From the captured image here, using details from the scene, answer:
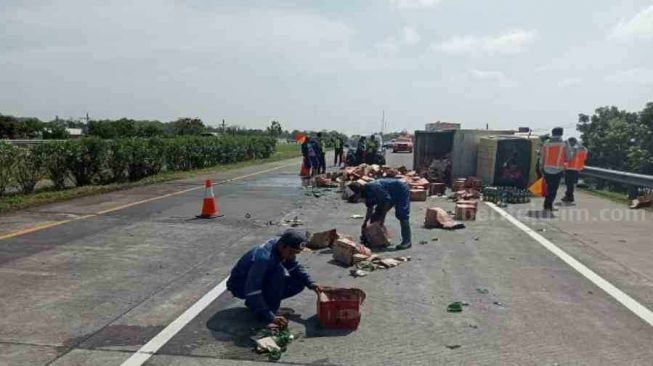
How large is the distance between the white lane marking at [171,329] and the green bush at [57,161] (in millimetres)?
12106

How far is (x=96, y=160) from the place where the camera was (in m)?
19.4

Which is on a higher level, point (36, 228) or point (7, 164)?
point (7, 164)

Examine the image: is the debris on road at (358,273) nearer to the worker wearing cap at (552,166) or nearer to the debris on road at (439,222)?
the debris on road at (439,222)

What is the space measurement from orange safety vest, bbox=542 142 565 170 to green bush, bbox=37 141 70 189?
1290 centimetres

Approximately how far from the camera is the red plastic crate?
5516mm

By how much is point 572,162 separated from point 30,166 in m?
13.8

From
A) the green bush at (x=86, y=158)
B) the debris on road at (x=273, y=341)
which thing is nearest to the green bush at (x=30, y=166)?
the green bush at (x=86, y=158)

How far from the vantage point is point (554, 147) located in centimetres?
1458

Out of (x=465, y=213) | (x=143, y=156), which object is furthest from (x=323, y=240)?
(x=143, y=156)

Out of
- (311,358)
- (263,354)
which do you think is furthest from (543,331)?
(263,354)

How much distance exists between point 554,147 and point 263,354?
37.7 ft

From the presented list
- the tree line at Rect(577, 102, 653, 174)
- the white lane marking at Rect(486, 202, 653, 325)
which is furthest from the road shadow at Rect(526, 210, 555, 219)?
the tree line at Rect(577, 102, 653, 174)

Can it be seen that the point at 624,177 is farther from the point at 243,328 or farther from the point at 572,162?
the point at 243,328

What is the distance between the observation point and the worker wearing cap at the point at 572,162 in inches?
606
